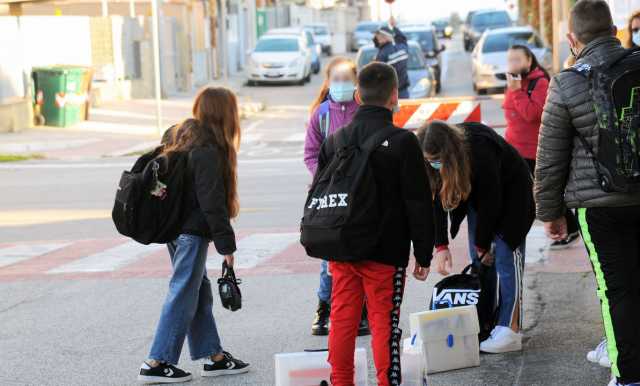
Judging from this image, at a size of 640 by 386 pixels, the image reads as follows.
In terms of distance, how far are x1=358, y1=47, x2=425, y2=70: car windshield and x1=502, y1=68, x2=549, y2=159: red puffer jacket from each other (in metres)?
15.8

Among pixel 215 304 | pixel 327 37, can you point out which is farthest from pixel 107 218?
pixel 327 37

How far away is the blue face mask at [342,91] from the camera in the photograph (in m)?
7.66

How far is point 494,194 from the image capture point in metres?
6.70

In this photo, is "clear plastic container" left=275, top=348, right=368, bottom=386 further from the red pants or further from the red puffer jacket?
the red puffer jacket

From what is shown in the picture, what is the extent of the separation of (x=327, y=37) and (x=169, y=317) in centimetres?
5480

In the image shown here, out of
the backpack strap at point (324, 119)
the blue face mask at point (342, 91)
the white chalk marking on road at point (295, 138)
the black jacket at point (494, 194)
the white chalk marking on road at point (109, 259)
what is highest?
the blue face mask at point (342, 91)

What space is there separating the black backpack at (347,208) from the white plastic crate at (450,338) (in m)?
1.23

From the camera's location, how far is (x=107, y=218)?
45.9 ft

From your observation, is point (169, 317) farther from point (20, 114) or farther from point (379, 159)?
point (20, 114)

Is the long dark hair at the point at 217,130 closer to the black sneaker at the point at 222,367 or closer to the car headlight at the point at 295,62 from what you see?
the black sneaker at the point at 222,367

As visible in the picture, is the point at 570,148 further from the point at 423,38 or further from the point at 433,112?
the point at 423,38

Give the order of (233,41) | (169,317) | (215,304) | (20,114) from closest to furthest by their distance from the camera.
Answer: (169,317)
(215,304)
(20,114)
(233,41)

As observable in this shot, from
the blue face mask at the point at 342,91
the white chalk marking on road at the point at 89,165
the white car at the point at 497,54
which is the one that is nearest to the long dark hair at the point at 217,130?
the blue face mask at the point at 342,91

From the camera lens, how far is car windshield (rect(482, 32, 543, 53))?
30698 mm
